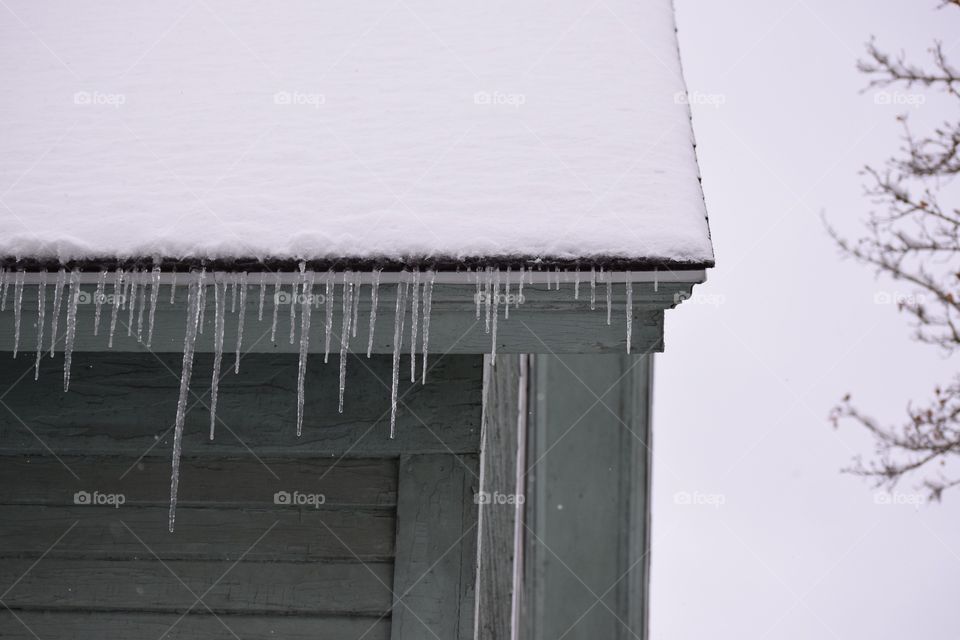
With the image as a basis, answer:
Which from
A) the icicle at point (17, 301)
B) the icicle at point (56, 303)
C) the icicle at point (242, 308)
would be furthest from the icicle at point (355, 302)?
the icicle at point (17, 301)

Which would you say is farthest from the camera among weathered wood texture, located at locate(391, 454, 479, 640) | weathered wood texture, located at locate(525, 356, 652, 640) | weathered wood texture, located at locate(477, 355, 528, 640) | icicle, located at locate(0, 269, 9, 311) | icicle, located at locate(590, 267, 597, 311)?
weathered wood texture, located at locate(525, 356, 652, 640)

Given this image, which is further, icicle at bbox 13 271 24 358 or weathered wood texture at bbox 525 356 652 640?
weathered wood texture at bbox 525 356 652 640

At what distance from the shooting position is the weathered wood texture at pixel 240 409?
8.01 feet

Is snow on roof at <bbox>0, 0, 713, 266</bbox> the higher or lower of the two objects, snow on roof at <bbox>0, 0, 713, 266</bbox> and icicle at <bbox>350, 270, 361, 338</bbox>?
the higher

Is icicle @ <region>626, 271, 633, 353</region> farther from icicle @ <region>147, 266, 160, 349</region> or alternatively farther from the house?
icicle @ <region>147, 266, 160, 349</region>

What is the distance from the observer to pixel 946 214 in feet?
15.8

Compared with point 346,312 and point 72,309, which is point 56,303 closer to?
point 72,309

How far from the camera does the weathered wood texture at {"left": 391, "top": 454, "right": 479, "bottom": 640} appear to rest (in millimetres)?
2369

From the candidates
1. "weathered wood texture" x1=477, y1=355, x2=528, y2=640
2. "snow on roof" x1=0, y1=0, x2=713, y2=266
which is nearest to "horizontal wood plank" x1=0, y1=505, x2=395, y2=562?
"weathered wood texture" x1=477, y1=355, x2=528, y2=640

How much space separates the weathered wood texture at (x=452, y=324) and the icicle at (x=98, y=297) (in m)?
0.01

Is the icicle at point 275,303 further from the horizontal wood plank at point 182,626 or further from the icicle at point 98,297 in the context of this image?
the horizontal wood plank at point 182,626

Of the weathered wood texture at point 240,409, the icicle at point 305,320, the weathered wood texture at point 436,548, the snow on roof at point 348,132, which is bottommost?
the weathered wood texture at point 436,548

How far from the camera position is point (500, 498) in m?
3.36

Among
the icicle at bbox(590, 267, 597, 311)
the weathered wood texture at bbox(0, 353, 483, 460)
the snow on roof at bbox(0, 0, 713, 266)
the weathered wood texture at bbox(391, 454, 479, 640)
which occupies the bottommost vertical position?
the weathered wood texture at bbox(391, 454, 479, 640)
